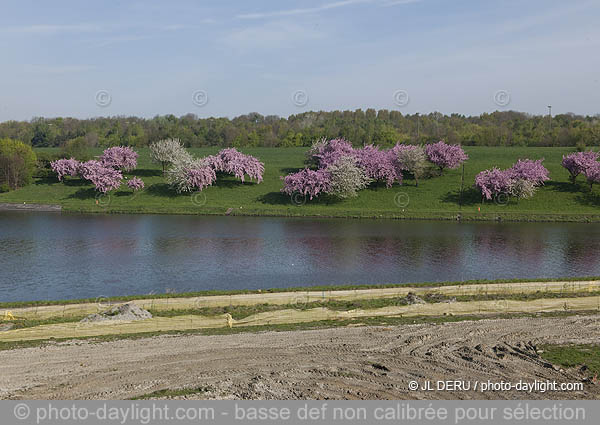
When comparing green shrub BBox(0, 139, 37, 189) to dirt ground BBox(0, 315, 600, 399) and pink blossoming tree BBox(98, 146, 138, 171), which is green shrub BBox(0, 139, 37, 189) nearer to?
pink blossoming tree BBox(98, 146, 138, 171)

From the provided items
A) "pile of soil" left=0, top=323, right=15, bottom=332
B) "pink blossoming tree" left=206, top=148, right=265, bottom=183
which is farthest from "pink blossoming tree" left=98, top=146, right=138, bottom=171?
"pile of soil" left=0, top=323, right=15, bottom=332

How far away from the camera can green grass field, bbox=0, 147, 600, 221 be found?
266 feet

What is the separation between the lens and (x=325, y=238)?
2408 inches

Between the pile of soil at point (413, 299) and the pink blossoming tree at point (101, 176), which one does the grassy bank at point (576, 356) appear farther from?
the pink blossoming tree at point (101, 176)

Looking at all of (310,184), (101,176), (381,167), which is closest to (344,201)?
(310,184)

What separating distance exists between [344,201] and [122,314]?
61945 millimetres

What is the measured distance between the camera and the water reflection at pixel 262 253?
40.6 metres

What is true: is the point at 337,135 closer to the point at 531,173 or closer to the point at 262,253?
the point at 531,173

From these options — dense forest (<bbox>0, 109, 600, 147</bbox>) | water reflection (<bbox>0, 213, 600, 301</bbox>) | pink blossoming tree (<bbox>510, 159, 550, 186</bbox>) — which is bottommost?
water reflection (<bbox>0, 213, 600, 301</bbox>)

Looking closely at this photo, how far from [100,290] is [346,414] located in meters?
25.4

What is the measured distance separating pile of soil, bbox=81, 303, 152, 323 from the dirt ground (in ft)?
13.1

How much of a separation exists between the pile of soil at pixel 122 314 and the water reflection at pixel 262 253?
741 centimetres

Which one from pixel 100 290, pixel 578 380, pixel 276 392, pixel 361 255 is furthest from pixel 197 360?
pixel 361 255

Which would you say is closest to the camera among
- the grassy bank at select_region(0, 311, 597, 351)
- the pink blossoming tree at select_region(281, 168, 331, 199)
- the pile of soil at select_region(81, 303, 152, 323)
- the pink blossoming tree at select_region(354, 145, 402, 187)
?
the grassy bank at select_region(0, 311, 597, 351)
